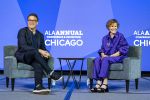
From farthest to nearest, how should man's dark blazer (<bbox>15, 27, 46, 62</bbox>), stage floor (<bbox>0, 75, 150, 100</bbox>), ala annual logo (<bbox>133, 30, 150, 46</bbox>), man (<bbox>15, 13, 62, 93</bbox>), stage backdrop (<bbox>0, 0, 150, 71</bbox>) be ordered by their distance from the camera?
1. stage backdrop (<bbox>0, 0, 150, 71</bbox>)
2. ala annual logo (<bbox>133, 30, 150, 46</bbox>)
3. man's dark blazer (<bbox>15, 27, 46, 62</bbox>)
4. man (<bbox>15, 13, 62, 93</bbox>)
5. stage floor (<bbox>0, 75, 150, 100</bbox>)

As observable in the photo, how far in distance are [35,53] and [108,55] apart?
4.01ft

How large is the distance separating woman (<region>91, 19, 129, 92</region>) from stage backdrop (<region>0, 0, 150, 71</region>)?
2586 mm

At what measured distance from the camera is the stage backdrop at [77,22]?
9.11 m

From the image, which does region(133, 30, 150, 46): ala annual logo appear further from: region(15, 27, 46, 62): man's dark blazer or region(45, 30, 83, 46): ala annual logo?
region(15, 27, 46, 62): man's dark blazer

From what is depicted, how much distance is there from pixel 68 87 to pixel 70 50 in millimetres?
2307

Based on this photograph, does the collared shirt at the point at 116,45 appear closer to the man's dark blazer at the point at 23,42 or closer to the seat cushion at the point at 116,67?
the seat cushion at the point at 116,67

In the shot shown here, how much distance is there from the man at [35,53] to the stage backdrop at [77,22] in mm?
2600

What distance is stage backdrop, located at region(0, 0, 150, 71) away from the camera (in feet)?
29.9

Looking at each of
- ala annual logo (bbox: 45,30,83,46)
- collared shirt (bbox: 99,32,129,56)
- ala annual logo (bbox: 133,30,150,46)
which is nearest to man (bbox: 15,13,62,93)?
collared shirt (bbox: 99,32,129,56)

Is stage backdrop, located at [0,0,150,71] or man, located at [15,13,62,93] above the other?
stage backdrop, located at [0,0,150,71]

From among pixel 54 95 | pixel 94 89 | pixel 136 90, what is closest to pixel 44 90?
pixel 54 95

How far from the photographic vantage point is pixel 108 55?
657cm

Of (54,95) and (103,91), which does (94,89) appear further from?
(54,95)

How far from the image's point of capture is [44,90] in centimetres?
593
